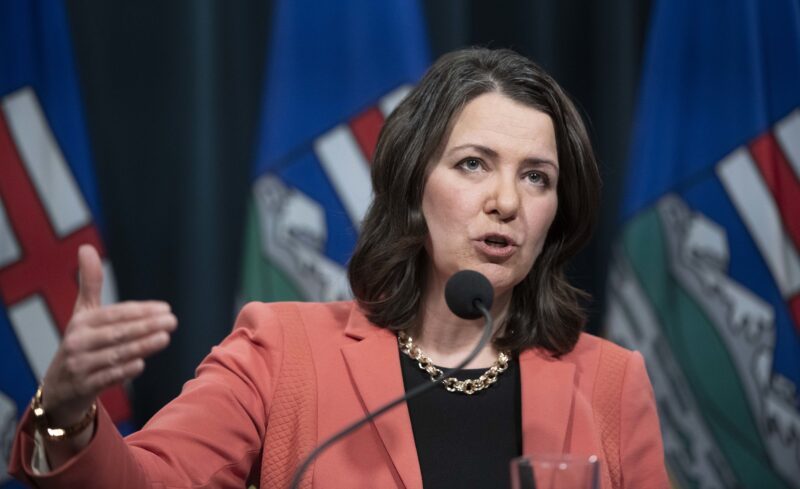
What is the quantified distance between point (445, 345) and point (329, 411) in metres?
0.27

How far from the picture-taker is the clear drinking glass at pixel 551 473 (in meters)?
1.11

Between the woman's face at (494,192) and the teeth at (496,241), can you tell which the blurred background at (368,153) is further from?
the teeth at (496,241)

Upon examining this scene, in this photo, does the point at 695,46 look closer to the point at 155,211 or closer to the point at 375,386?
the point at 155,211

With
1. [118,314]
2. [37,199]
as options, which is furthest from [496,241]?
[37,199]

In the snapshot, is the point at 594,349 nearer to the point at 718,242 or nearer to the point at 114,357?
the point at 114,357

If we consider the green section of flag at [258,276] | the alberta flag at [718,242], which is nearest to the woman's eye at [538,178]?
the green section of flag at [258,276]

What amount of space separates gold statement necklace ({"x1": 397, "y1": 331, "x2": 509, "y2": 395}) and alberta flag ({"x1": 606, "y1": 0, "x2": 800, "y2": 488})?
1538mm

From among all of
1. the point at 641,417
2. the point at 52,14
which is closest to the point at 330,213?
the point at 52,14

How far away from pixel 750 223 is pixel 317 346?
1923 millimetres

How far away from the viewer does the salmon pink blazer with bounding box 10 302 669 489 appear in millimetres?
1479

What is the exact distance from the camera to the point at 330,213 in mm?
2914

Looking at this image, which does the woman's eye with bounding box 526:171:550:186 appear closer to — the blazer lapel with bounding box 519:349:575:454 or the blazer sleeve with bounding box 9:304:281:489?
the blazer lapel with bounding box 519:349:575:454

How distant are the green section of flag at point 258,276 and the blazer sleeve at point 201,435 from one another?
1.16 meters

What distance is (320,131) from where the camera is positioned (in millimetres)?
2961
